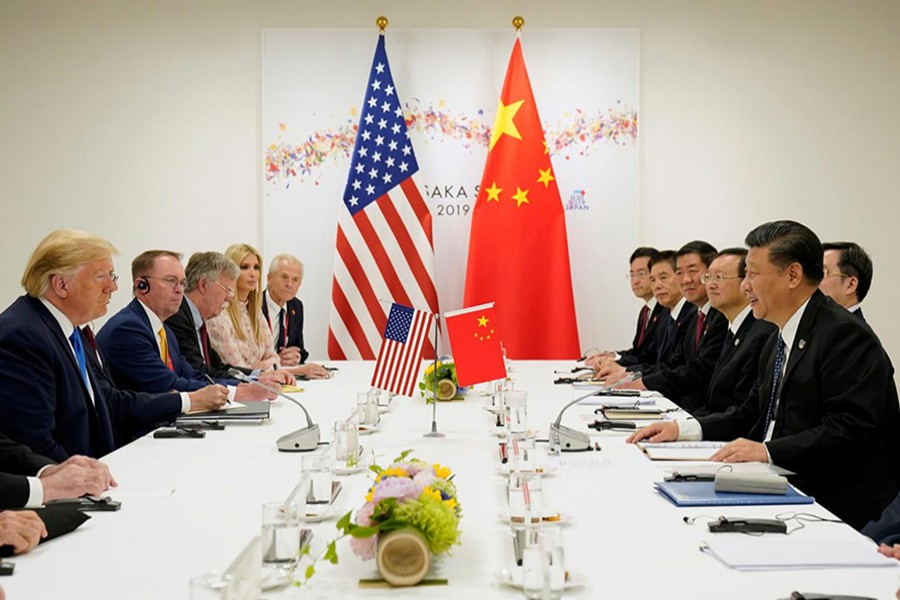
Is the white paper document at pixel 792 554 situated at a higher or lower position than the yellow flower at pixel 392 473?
lower

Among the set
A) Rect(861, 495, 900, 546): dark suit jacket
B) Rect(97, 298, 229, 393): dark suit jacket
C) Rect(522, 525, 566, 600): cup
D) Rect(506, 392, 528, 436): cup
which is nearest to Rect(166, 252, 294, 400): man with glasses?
Rect(97, 298, 229, 393): dark suit jacket

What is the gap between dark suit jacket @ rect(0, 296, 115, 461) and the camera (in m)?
3.00

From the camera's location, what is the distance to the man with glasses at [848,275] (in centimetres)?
457

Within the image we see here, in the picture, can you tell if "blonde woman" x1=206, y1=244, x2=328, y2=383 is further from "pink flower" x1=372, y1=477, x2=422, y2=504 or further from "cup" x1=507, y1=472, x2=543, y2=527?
"pink flower" x1=372, y1=477, x2=422, y2=504

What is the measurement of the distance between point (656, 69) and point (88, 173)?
15.2 feet

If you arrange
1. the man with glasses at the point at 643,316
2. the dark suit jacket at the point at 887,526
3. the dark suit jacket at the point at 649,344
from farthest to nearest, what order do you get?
the man with glasses at the point at 643,316 < the dark suit jacket at the point at 649,344 < the dark suit jacket at the point at 887,526

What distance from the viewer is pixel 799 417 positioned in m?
3.23

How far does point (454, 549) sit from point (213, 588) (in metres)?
0.63

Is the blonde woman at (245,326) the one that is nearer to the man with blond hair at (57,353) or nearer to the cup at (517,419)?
the man with blond hair at (57,353)

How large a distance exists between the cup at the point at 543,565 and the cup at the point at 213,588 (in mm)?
543

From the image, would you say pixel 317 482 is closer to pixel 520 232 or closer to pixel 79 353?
pixel 79 353

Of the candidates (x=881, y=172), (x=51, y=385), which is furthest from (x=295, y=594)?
(x=881, y=172)

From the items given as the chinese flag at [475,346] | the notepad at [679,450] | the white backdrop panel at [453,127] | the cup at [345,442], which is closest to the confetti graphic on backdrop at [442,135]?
the white backdrop panel at [453,127]

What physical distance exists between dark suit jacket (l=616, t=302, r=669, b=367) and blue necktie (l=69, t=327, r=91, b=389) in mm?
4171
